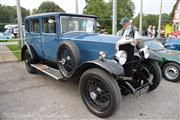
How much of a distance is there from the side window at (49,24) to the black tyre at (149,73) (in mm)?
2370

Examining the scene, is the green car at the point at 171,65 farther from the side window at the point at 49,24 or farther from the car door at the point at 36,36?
the car door at the point at 36,36

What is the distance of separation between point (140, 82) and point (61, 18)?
2452 mm

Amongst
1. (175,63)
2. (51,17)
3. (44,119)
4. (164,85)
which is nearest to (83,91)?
(44,119)

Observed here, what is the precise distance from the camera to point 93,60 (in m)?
3.64

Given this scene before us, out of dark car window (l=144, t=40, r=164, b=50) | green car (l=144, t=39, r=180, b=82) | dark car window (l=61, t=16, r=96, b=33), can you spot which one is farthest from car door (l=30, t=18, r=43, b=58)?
green car (l=144, t=39, r=180, b=82)

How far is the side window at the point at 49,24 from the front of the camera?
4566 millimetres

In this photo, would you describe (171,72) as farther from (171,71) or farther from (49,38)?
(49,38)

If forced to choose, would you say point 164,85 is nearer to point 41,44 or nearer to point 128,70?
point 128,70

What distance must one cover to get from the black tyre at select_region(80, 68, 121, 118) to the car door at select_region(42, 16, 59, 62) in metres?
1.61

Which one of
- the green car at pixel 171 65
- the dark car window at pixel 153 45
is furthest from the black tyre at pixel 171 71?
the dark car window at pixel 153 45

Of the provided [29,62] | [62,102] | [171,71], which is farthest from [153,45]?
[29,62]

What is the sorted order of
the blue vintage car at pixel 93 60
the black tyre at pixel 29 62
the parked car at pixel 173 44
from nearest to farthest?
the blue vintage car at pixel 93 60
the black tyre at pixel 29 62
the parked car at pixel 173 44

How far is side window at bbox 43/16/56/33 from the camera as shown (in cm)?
457

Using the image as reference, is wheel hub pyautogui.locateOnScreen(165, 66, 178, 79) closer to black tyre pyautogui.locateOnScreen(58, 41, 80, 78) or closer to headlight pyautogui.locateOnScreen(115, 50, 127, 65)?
headlight pyautogui.locateOnScreen(115, 50, 127, 65)
